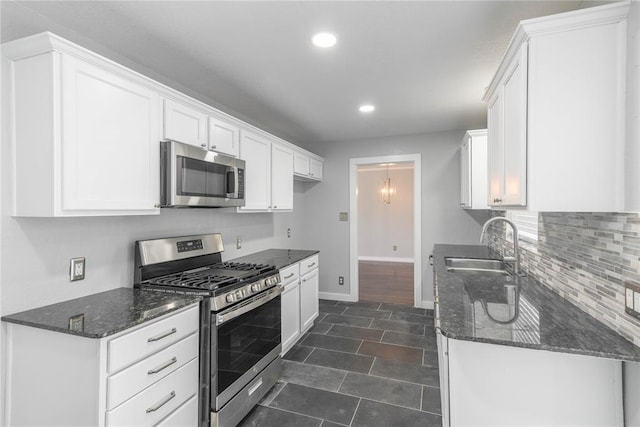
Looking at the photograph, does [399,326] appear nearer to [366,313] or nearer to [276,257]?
[366,313]

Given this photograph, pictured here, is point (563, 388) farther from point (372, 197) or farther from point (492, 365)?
point (372, 197)

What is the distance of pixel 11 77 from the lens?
154 centimetres

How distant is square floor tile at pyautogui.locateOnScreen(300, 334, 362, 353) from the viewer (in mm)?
3199

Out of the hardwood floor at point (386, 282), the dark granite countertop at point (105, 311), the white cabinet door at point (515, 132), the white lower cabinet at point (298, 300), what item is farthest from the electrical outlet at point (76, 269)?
the hardwood floor at point (386, 282)

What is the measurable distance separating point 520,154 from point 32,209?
2296 millimetres

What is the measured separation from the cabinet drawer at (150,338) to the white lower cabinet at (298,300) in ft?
3.88

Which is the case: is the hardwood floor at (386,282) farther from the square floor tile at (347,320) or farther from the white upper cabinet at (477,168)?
the white upper cabinet at (477,168)

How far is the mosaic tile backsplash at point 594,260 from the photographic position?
4.04 ft

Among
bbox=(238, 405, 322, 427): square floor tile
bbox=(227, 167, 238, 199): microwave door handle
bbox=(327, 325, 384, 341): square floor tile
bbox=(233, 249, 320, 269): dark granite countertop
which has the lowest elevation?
bbox=(238, 405, 322, 427): square floor tile

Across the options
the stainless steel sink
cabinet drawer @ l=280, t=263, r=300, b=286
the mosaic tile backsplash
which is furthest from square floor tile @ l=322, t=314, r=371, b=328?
the mosaic tile backsplash

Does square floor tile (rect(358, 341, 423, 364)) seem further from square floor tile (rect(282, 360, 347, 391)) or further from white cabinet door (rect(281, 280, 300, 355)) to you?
white cabinet door (rect(281, 280, 300, 355))

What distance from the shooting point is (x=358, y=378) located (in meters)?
2.64

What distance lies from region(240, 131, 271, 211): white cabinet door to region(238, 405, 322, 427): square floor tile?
1.61m

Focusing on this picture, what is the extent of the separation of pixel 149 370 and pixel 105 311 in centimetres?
38
